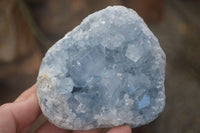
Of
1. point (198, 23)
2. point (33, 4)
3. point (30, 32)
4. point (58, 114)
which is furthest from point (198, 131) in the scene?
point (33, 4)

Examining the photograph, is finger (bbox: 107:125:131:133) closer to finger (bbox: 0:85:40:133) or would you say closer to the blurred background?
finger (bbox: 0:85:40:133)

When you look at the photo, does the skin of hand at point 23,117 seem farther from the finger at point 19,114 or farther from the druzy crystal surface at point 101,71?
the druzy crystal surface at point 101,71

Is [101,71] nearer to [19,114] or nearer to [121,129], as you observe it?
[121,129]

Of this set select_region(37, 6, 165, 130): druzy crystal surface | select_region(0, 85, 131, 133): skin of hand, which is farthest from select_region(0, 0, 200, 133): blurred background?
select_region(37, 6, 165, 130): druzy crystal surface

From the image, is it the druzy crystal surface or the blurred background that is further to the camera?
the blurred background

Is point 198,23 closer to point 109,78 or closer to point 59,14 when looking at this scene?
point 59,14

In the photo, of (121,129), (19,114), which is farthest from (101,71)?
(19,114)

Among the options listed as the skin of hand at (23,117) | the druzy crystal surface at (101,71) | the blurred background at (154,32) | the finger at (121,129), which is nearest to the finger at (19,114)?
the skin of hand at (23,117)
